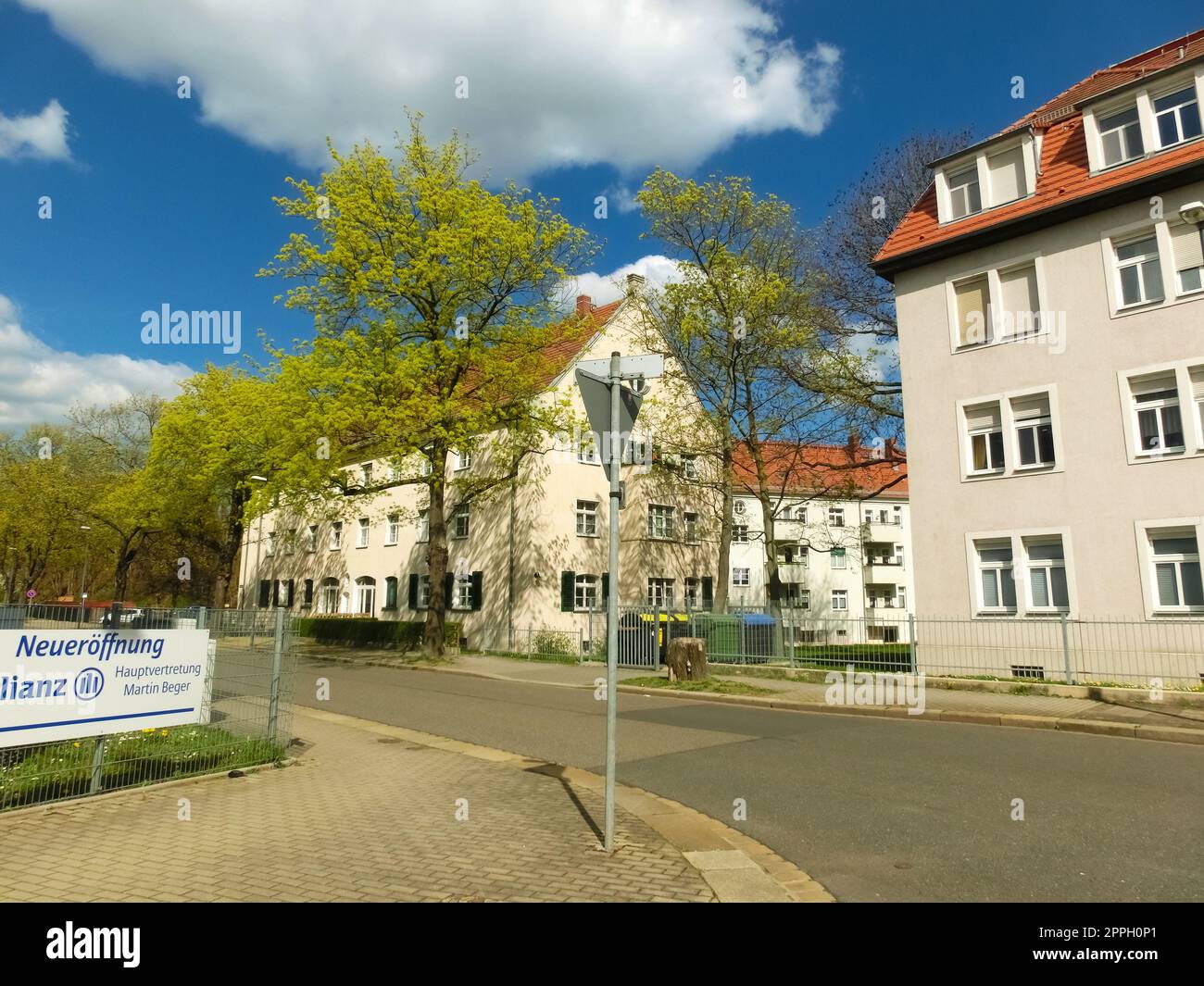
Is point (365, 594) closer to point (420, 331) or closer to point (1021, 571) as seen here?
point (420, 331)

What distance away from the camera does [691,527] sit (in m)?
36.4

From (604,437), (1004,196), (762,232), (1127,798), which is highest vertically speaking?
(762,232)

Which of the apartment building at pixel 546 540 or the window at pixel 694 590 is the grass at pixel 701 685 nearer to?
the apartment building at pixel 546 540

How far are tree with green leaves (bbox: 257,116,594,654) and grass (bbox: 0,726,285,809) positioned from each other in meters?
14.2

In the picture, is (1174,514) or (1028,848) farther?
(1174,514)

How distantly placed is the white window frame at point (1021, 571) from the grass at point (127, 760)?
1610 centimetres

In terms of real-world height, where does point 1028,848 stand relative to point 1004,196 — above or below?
below

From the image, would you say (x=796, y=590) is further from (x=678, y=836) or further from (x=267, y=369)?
(x=678, y=836)

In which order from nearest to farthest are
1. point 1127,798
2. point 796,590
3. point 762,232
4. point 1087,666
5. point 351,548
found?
point 1127,798, point 1087,666, point 762,232, point 351,548, point 796,590

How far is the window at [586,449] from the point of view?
25719mm

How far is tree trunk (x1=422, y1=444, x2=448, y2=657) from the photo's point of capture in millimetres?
23641

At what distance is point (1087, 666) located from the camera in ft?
52.6

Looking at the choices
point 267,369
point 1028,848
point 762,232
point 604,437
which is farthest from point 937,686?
point 267,369
